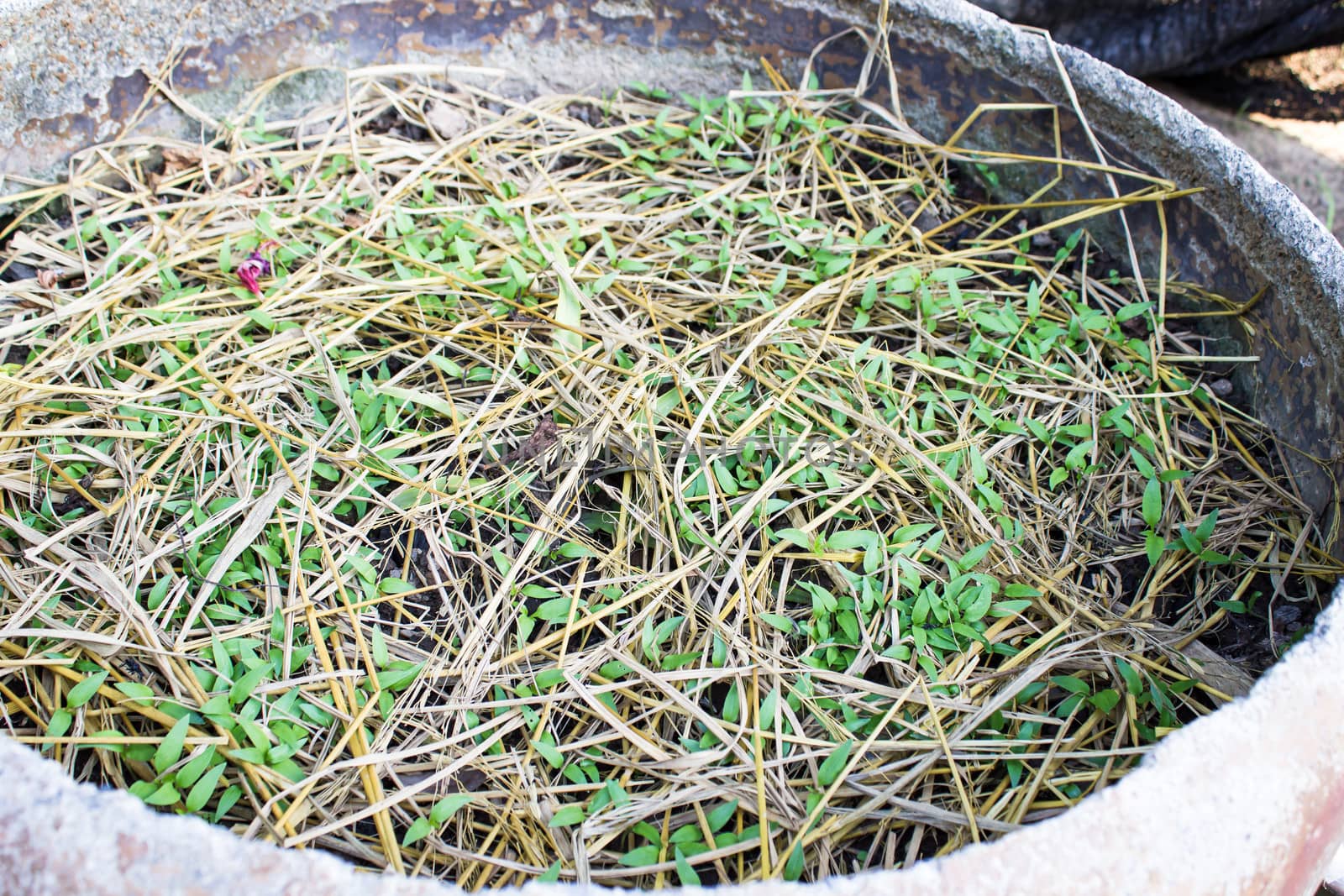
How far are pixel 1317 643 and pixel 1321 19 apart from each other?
269 cm

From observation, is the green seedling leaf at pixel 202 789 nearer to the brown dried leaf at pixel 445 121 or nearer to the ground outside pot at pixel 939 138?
the ground outside pot at pixel 939 138

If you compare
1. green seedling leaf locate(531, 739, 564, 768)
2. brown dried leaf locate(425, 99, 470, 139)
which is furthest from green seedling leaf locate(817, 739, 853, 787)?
brown dried leaf locate(425, 99, 470, 139)

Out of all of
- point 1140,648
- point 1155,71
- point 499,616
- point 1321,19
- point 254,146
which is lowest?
point 499,616

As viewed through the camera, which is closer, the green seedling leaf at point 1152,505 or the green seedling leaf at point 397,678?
the green seedling leaf at point 397,678

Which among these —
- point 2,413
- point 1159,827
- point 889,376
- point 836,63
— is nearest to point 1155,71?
point 836,63

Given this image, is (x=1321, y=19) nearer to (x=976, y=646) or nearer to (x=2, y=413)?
(x=976, y=646)

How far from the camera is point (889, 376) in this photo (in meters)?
1.61

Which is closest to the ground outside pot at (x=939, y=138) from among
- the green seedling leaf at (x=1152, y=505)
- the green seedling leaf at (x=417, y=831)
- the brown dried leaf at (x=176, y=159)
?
the brown dried leaf at (x=176, y=159)

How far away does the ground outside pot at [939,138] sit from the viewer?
2.50 feet

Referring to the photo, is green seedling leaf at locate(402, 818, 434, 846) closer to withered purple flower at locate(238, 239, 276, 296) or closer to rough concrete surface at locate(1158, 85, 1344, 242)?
withered purple flower at locate(238, 239, 276, 296)

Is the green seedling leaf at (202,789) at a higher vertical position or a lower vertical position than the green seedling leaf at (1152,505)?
lower

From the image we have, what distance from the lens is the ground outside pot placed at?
761mm

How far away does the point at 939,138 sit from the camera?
202 cm

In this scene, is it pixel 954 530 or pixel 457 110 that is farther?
pixel 457 110
